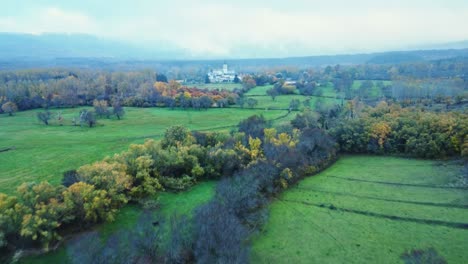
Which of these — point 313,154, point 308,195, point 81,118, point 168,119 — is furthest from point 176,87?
point 308,195

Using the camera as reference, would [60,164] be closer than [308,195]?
No

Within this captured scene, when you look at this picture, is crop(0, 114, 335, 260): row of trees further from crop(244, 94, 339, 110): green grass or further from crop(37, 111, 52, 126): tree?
crop(37, 111, 52, 126): tree

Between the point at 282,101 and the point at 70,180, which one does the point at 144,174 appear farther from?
the point at 282,101

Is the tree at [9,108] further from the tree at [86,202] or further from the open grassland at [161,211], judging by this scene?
the tree at [86,202]

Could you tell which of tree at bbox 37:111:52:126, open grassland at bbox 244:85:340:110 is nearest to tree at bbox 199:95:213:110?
open grassland at bbox 244:85:340:110

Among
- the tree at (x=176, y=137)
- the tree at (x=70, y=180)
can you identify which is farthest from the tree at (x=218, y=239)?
the tree at (x=176, y=137)

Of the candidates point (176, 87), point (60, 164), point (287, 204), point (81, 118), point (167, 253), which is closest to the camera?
point (167, 253)

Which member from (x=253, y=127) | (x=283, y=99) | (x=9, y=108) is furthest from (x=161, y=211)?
(x=283, y=99)

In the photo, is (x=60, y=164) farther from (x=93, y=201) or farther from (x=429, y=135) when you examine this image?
(x=429, y=135)
